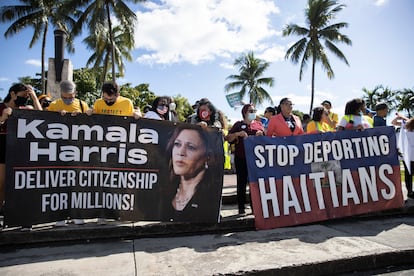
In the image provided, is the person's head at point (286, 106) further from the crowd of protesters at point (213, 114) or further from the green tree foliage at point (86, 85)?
the green tree foliage at point (86, 85)

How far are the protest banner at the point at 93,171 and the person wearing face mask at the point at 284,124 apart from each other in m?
1.19

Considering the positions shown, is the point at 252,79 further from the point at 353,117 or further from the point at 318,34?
the point at 353,117

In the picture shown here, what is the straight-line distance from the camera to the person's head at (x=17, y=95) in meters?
3.42

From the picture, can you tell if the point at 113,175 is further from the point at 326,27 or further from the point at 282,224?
the point at 326,27

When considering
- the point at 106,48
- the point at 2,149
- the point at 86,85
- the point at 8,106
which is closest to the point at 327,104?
the point at 8,106

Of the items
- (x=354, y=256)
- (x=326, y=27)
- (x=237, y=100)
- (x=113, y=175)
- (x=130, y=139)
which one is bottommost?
(x=354, y=256)

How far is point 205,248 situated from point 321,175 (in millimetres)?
2067

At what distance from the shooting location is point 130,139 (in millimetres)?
3477

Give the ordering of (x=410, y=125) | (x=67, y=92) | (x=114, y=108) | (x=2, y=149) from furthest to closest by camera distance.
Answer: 1. (x=410, y=125)
2. (x=114, y=108)
3. (x=67, y=92)
4. (x=2, y=149)

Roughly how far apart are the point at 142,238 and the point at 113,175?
2.87 ft

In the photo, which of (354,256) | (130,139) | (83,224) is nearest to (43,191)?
(83,224)

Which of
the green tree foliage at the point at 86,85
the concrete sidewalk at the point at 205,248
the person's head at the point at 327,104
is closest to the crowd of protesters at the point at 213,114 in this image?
the concrete sidewalk at the point at 205,248

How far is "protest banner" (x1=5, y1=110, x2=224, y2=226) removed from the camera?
3117mm

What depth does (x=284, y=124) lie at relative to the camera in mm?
4180
